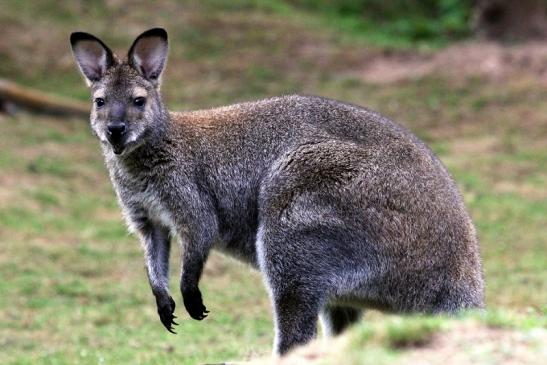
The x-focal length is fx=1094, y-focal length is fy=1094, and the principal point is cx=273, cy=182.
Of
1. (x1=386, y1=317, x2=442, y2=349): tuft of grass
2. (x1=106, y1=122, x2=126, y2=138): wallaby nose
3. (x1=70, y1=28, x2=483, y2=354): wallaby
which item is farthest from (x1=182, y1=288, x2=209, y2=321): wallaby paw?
(x1=386, y1=317, x2=442, y2=349): tuft of grass

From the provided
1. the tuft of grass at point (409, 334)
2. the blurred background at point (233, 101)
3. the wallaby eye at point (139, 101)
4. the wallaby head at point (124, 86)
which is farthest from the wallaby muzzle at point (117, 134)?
the tuft of grass at point (409, 334)

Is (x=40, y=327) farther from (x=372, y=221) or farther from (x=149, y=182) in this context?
(x=372, y=221)

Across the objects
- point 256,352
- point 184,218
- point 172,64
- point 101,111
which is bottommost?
point 172,64

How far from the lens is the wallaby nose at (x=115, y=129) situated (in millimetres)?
7211

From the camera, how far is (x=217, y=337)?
1016 centimetres

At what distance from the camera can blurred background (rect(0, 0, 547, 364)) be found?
33.0ft

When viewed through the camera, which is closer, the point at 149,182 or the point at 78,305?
the point at 149,182

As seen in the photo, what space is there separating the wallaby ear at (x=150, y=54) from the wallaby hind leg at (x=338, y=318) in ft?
6.65

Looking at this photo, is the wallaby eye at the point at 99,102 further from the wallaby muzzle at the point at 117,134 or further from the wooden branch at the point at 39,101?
the wooden branch at the point at 39,101

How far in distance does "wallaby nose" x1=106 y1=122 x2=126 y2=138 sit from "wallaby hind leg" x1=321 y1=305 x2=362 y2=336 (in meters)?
1.83

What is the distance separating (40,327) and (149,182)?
3.87 metres

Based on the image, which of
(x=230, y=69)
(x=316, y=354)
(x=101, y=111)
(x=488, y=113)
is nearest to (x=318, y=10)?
(x=230, y=69)

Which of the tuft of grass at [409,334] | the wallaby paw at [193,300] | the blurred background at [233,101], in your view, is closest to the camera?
the tuft of grass at [409,334]

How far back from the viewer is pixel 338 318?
7.49m
